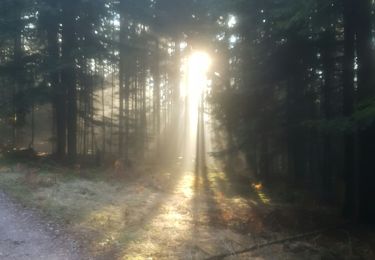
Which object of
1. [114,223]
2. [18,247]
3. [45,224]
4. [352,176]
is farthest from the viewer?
[352,176]

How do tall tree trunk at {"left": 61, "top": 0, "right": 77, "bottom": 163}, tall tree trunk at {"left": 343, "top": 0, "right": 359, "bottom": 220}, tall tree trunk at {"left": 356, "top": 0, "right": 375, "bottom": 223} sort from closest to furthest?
tall tree trunk at {"left": 356, "top": 0, "right": 375, "bottom": 223} < tall tree trunk at {"left": 343, "top": 0, "right": 359, "bottom": 220} < tall tree trunk at {"left": 61, "top": 0, "right": 77, "bottom": 163}

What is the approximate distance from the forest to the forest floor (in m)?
0.07

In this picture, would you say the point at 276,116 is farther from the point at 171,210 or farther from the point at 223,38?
the point at 171,210

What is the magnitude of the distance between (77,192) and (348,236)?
29.9ft

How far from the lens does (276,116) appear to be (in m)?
19.1

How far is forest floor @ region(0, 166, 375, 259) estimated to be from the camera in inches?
390

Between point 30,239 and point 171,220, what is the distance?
15.6 ft

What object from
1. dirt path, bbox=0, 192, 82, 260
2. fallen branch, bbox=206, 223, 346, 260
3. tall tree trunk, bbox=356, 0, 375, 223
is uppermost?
tall tree trunk, bbox=356, 0, 375, 223

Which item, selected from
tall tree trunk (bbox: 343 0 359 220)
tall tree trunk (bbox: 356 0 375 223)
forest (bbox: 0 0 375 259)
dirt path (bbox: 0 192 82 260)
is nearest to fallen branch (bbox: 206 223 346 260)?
forest (bbox: 0 0 375 259)

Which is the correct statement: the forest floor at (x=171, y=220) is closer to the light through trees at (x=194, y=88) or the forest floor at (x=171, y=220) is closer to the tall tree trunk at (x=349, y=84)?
the tall tree trunk at (x=349, y=84)

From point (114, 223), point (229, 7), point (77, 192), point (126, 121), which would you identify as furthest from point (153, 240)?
point (126, 121)

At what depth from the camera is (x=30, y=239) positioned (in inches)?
358

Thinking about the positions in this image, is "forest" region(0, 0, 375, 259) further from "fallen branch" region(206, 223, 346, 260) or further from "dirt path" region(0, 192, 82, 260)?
"dirt path" region(0, 192, 82, 260)

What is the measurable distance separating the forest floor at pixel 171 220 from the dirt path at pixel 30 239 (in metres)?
0.41
